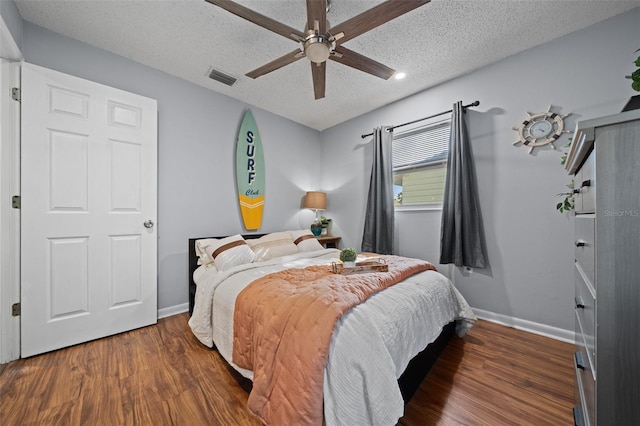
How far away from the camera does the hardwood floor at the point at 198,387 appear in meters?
1.27

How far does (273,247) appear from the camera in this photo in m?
2.78

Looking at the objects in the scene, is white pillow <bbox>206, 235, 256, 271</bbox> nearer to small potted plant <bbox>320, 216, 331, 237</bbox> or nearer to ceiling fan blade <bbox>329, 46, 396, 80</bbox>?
small potted plant <bbox>320, 216, 331, 237</bbox>

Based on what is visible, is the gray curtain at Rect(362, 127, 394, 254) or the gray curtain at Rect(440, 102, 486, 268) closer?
the gray curtain at Rect(440, 102, 486, 268)

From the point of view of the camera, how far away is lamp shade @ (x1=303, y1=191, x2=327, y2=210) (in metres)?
3.84

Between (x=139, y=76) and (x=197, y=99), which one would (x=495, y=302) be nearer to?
(x=197, y=99)

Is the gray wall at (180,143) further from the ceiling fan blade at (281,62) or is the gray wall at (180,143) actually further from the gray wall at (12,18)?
the ceiling fan blade at (281,62)

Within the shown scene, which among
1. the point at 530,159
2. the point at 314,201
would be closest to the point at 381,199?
the point at 314,201

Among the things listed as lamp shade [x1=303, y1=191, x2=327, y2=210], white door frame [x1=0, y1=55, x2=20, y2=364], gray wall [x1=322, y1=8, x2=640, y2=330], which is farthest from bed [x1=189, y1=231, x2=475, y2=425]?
lamp shade [x1=303, y1=191, x2=327, y2=210]

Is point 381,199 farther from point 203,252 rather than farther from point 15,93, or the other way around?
point 15,93

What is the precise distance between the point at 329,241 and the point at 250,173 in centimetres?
162

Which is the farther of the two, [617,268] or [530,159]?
[530,159]

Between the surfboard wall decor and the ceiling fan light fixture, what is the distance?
1.76 metres

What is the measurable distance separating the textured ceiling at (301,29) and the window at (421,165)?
592 millimetres

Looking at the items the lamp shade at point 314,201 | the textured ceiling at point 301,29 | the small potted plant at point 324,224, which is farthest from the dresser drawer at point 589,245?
the small potted plant at point 324,224
